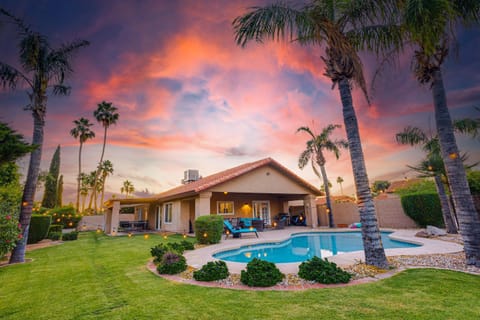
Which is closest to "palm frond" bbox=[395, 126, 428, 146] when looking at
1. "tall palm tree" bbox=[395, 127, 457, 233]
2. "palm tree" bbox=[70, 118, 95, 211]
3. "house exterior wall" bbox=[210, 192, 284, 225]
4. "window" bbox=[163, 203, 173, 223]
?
"tall palm tree" bbox=[395, 127, 457, 233]

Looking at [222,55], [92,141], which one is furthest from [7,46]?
[92,141]

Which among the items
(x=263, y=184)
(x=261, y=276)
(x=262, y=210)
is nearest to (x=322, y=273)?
(x=261, y=276)

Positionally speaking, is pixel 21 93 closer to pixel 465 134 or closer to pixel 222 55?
pixel 222 55

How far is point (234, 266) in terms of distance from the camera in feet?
21.9

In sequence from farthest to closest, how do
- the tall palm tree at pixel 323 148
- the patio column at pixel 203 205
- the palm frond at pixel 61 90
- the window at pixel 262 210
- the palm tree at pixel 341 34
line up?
the window at pixel 262 210
the tall palm tree at pixel 323 148
the patio column at pixel 203 205
the palm frond at pixel 61 90
the palm tree at pixel 341 34

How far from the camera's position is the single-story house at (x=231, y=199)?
15.9m

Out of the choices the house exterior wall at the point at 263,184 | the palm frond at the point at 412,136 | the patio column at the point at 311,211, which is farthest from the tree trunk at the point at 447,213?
the house exterior wall at the point at 263,184

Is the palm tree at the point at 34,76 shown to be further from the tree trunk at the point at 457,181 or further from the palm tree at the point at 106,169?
the palm tree at the point at 106,169

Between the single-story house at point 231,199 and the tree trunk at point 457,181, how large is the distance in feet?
37.5

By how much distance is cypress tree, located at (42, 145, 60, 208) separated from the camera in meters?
33.7

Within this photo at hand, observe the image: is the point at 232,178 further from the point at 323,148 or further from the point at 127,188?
the point at 127,188

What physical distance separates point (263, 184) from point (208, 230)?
7.38 meters

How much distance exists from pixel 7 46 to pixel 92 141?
26862 millimetres

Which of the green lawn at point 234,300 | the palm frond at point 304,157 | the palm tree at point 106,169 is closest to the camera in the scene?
the green lawn at point 234,300
